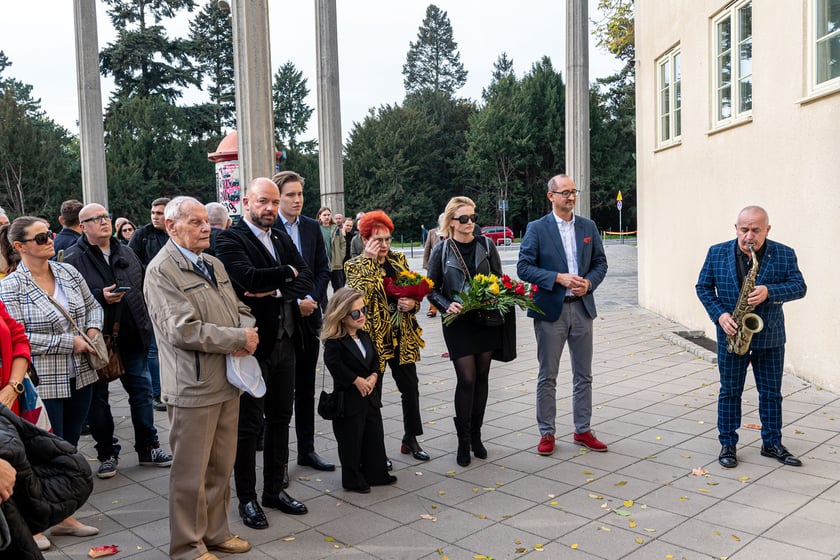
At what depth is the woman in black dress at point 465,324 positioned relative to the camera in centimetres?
592

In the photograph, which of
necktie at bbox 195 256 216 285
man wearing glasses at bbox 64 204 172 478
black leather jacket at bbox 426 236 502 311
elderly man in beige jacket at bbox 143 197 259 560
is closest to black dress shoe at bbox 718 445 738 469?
black leather jacket at bbox 426 236 502 311

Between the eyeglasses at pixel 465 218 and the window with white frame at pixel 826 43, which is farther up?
the window with white frame at pixel 826 43

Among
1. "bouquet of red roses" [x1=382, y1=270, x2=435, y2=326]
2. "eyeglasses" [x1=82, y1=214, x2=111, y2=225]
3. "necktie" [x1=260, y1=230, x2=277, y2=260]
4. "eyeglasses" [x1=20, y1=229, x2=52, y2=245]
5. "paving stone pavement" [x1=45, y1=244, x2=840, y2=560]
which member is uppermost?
"eyeglasses" [x1=82, y1=214, x2=111, y2=225]

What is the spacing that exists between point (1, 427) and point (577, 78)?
1692 cm

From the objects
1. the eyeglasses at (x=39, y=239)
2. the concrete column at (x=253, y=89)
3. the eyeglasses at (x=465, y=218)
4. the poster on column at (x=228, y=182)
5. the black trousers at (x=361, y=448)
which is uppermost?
the concrete column at (x=253, y=89)

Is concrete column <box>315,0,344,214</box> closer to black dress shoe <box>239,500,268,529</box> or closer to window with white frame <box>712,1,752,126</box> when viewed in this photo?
window with white frame <box>712,1,752,126</box>

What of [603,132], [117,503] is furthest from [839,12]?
[603,132]

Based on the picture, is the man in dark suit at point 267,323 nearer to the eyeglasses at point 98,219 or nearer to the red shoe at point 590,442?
the eyeglasses at point 98,219

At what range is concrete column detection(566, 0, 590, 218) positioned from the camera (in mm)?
17469

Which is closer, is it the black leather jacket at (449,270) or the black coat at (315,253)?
the black coat at (315,253)

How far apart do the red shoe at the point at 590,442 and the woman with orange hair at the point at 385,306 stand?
4.56 ft

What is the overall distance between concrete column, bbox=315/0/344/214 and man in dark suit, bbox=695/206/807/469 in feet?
33.6

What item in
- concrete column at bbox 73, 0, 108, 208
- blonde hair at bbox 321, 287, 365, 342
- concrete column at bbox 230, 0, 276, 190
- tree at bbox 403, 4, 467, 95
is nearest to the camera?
blonde hair at bbox 321, 287, 365, 342

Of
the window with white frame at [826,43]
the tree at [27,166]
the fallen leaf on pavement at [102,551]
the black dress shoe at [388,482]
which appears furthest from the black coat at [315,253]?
the tree at [27,166]
